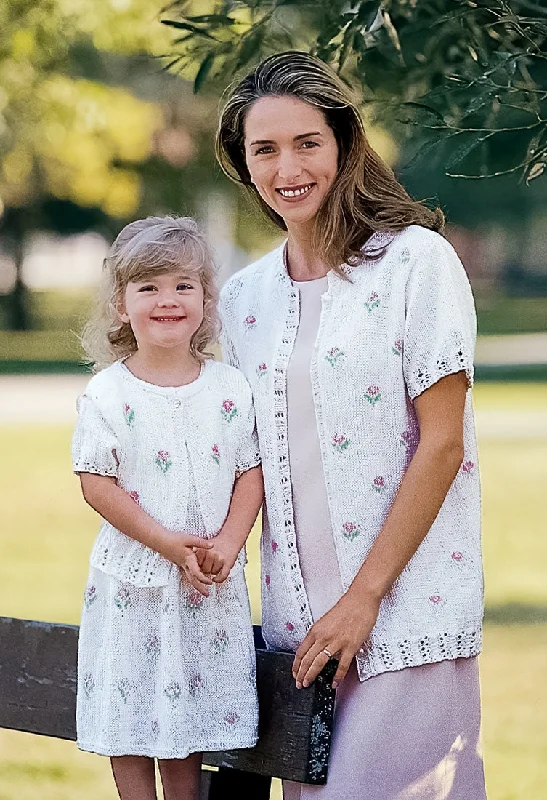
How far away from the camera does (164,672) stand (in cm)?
256

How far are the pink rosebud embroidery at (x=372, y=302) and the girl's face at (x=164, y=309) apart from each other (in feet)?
1.02

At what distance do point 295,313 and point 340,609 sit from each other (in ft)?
1.98

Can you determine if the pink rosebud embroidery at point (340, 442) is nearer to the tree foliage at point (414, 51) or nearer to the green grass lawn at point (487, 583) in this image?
the tree foliage at point (414, 51)

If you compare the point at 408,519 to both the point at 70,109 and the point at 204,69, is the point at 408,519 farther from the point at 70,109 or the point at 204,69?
the point at 70,109

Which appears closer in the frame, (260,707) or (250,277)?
(260,707)

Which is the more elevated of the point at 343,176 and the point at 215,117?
the point at 215,117

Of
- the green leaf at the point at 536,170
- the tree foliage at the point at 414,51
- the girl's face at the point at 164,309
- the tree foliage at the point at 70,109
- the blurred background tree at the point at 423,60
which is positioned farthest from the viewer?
the tree foliage at the point at 70,109

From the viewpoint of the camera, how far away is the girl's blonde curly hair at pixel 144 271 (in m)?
2.65

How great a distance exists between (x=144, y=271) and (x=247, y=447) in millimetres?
379

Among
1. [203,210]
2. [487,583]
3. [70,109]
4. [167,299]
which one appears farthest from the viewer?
[203,210]

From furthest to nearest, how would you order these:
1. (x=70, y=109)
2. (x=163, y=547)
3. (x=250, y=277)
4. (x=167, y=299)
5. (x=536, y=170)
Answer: (x=70, y=109) → (x=536, y=170) → (x=250, y=277) → (x=167, y=299) → (x=163, y=547)

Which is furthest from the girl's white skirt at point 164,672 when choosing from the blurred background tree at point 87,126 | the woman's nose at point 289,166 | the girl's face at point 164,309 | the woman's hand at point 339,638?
the blurred background tree at point 87,126

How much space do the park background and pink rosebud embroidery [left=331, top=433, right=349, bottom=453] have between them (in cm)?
41

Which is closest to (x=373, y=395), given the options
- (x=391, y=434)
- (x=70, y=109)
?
(x=391, y=434)
